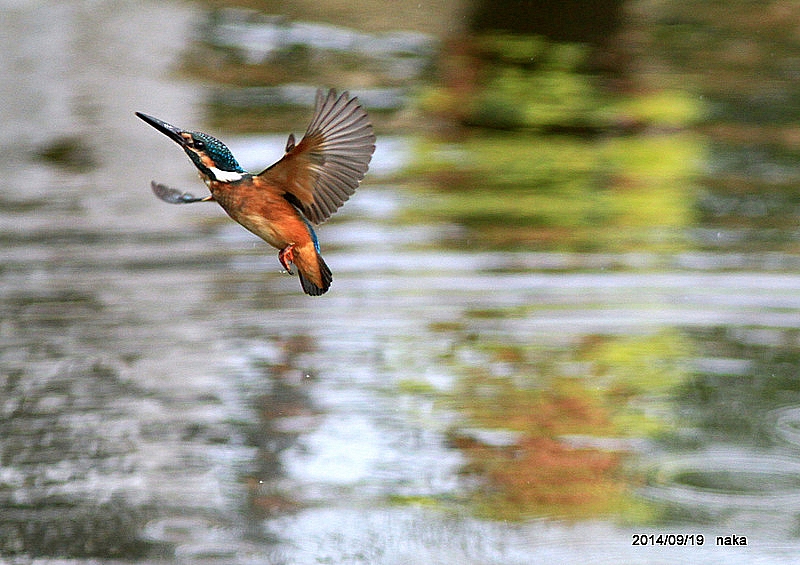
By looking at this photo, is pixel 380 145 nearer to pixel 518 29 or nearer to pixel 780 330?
pixel 518 29

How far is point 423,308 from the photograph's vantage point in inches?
204

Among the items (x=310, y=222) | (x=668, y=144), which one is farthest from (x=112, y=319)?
(x=668, y=144)

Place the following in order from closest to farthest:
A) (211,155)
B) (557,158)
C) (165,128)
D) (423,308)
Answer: (165,128), (211,155), (423,308), (557,158)

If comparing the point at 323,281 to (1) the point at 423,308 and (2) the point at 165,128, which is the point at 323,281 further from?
(1) the point at 423,308

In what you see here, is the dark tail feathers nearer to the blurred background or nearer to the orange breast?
the orange breast

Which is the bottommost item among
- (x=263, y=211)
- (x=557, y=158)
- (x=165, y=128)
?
(x=557, y=158)

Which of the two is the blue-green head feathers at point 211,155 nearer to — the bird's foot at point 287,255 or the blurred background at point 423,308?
the bird's foot at point 287,255

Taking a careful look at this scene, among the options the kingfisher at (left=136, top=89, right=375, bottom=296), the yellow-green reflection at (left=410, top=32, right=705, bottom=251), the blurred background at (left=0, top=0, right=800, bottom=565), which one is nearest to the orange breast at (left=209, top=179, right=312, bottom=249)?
the kingfisher at (left=136, top=89, right=375, bottom=296)

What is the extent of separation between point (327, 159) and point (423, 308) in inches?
116

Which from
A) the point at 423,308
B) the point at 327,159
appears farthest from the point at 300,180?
the point at 423,308

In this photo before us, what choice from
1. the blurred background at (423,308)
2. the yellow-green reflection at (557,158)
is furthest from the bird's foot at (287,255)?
the yellow-green reflection at (557,158)

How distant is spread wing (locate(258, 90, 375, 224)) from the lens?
7.29ft

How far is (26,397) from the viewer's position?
446 cm

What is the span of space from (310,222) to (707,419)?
220 centimetres
